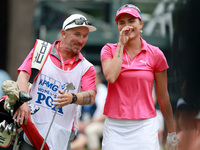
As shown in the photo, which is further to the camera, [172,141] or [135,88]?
[172,141]

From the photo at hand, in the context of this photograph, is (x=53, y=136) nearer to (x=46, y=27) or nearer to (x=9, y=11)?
(x=46, y=27)

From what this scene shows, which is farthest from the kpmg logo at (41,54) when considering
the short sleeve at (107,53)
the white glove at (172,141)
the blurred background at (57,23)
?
the blurred background at (57,23)

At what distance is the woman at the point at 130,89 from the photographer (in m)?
4.50

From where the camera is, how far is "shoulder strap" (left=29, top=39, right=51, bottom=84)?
15.5ft

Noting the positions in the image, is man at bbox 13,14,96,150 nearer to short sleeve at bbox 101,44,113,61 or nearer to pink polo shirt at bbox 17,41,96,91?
pink polo shirt at bbox 17,41,96,91

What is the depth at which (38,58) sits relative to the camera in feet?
15.6

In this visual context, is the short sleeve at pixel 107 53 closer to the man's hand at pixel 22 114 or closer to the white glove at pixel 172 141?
the man's hand at pixel 22 114

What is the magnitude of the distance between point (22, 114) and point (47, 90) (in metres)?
0.45

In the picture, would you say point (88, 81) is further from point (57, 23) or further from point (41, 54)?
point (57, 23)

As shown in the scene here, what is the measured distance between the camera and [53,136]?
4.77 metres

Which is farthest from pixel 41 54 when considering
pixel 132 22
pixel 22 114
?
pixel 132 22

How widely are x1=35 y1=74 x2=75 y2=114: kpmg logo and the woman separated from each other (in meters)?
0.59

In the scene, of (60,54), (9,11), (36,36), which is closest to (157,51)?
(60,54)

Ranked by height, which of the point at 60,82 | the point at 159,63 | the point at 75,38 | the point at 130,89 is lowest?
the point at 130,89
